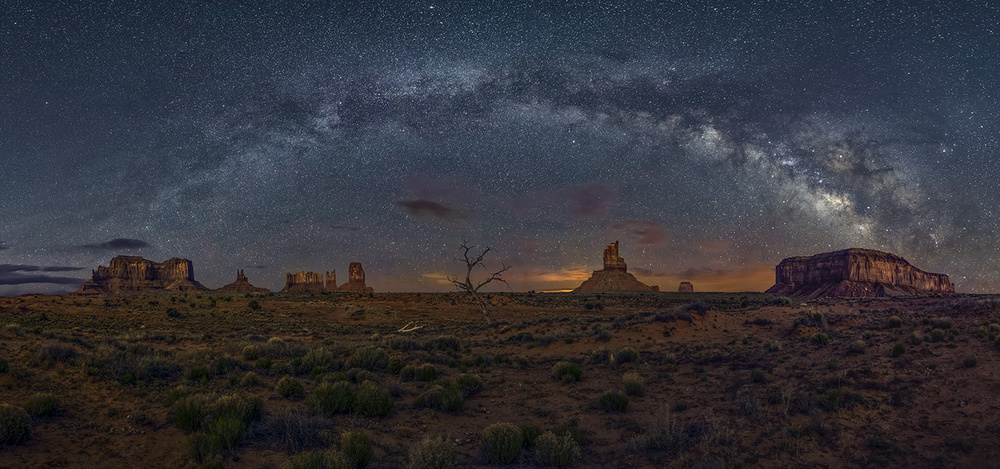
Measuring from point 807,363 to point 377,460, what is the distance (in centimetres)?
1343

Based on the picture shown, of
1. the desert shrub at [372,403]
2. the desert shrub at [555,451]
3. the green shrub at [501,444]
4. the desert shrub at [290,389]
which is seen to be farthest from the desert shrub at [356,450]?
the desert shrub at [290,389]

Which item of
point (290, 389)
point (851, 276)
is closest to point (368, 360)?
point (290, 389)

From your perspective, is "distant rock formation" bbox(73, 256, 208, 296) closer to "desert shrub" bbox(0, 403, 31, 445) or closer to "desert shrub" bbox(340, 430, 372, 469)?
"desert shrub" bbox(0, 403, 31, 445)

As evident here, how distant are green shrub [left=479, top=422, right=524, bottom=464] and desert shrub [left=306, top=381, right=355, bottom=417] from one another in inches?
162

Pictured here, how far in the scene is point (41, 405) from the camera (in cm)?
947

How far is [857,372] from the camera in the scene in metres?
11.9

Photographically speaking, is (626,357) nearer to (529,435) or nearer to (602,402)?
(602,402)

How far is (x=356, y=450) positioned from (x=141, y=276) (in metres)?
181

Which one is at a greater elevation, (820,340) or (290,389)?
(820,340)

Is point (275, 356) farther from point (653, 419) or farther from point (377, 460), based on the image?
point (653, 419)

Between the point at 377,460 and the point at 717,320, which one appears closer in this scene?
the point at 377,460

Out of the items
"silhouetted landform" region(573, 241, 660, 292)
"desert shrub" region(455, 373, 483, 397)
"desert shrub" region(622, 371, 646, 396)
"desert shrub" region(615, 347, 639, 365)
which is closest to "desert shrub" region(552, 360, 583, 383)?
"desert shrub" region(622, 371, 646, 396)

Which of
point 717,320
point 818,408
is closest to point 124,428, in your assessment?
point 818,408

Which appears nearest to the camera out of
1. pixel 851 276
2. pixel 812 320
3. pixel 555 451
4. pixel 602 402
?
pixel 555 451
